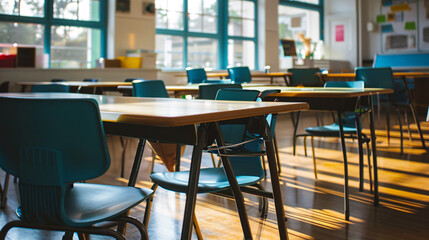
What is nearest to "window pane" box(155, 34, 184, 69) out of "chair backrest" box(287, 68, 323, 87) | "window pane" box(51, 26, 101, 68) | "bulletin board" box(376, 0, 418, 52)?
"window pane" box(51, 26, 101, 68)

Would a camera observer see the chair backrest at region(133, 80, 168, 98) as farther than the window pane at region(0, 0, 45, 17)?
No

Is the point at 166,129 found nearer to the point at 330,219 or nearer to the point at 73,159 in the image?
the point at 73,159

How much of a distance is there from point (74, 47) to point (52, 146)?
629 cm

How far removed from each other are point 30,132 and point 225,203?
1846 mm

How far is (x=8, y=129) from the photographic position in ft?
4.12

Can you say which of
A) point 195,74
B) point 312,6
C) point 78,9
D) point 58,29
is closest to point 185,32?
point 78,9

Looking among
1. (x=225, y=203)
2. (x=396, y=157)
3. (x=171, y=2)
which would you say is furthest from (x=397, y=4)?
(x=225, y=203)

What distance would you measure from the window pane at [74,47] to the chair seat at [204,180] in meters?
5.58

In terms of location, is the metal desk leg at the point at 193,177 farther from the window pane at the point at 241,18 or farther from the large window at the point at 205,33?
the window pane at the point at 241,18

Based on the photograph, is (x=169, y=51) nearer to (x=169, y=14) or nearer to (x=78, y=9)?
(x=169, y=14)

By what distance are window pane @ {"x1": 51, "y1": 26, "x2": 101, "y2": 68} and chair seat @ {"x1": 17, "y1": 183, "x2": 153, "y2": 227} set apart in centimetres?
579

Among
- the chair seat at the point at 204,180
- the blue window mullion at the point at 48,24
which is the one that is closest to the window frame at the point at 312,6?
the blue window mullion at the point at 48,24

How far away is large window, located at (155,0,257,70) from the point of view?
26.8 feet

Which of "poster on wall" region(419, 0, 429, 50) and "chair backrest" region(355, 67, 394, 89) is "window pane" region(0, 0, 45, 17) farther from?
"poster on wall" region(419, 0, 429, 50)
